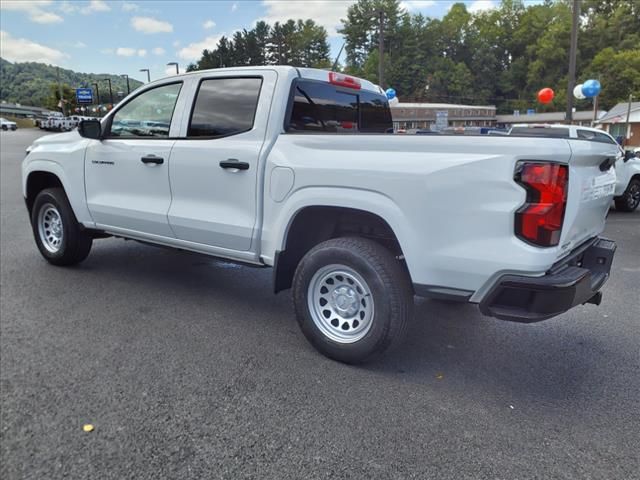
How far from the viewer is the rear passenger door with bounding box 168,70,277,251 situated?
359 cm

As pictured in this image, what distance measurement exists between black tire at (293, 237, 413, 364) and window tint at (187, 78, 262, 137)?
3.88 feet

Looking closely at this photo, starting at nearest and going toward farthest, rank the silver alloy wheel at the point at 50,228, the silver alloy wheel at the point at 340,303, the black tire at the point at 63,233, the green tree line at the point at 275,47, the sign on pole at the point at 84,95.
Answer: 1. the silver alloy wheel at the point at 340,303
2. the black tire at the point at 63,233
3. the silver alloy wheel at the point at 50,228
4. the sign on pole at the point at 84,95
5. the green tree line at the point at 275,47

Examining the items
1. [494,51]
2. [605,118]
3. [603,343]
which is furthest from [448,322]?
[494,51]

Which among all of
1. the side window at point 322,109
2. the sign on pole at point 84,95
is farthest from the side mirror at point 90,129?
the sign on pole at point 84,95

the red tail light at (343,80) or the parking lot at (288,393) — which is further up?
the red tail light at (343,80)

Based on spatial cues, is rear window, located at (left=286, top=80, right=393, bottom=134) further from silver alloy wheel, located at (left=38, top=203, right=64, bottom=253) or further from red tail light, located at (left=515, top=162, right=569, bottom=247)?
silver alloy wheel, located at (left=38, top=203, right=64, bottom=253)

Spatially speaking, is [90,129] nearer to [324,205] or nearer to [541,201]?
[324,205]

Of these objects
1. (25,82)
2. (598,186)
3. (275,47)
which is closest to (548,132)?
(598,186)

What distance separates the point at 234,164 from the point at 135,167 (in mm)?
1294

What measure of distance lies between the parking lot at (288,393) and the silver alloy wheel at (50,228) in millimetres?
828

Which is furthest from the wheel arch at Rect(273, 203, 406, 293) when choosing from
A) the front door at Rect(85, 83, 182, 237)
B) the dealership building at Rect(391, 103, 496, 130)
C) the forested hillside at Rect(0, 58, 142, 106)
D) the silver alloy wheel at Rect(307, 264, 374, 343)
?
the forested hillside at Rect(0, 58, 142, 106)

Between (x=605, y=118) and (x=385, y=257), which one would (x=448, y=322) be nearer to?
(x=385, y=257)

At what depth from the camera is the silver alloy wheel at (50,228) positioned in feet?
17.6

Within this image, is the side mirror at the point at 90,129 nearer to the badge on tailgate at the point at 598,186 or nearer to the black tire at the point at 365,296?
the black tire at the point at 365,296
